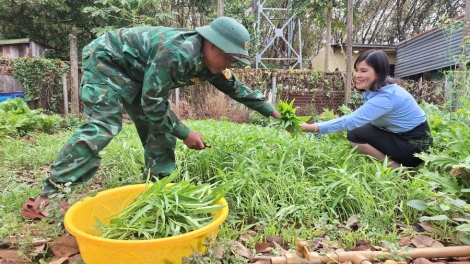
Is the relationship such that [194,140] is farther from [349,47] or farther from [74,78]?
[349,47]

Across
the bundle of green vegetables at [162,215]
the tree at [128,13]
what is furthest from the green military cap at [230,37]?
the tree at [128,13]

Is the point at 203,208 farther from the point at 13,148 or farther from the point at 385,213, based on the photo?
the point at 13,148

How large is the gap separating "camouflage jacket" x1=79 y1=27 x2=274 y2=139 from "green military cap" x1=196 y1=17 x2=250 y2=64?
0.12 m

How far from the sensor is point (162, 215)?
1.38 metres

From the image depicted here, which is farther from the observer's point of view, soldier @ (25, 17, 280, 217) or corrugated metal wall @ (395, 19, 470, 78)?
corrugated metal wall @ (395, 19, 470, 78)

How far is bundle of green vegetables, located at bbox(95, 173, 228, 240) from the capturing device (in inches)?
54.4

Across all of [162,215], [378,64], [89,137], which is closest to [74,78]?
[89,137]

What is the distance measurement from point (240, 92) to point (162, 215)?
61.6 inches

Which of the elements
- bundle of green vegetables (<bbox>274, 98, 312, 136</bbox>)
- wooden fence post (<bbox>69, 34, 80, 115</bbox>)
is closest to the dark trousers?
bundle of green vegetables (<bbox>274, 98, 312, 136</bbox>)

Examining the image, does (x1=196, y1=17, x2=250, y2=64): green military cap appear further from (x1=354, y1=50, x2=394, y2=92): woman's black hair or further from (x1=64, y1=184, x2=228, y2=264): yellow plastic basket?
(x1=354, y1=50, x2=394, y2=92): woman's black hair

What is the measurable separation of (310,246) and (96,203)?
1047 mm

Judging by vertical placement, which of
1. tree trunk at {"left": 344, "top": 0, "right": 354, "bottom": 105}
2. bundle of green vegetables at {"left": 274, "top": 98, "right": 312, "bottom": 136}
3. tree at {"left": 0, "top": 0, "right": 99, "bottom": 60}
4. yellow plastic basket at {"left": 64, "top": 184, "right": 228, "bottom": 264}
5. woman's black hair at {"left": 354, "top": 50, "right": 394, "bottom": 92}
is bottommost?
yellow plastic basket at {"left": 64, "top": 184, "right": 228, "bottom": 264}

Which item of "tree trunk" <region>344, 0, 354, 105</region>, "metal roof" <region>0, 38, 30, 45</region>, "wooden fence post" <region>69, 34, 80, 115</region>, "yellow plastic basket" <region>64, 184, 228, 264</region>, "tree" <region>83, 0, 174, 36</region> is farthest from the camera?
"metal roof" <region>0, 38, 30, 45</region>

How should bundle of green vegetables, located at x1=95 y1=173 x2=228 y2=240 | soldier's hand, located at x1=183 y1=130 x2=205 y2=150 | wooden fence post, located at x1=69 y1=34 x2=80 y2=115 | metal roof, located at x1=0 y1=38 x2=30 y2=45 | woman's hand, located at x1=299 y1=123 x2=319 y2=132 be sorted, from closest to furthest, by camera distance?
1. bundle of green vegetables, located at x1=95 y1=173 x2=228 y2=240
2. soldier's hand, located at x1=183 y1=130 x2=205 y2=150
3. woman's hand, located at x1=299 y1=123 x2=319 y2=132
4. wooden fence post, located at x1=69 y1=34 x2=80 y2=115
5. metal roof, located at x1=0 y1=38 x2=30 y2=45
